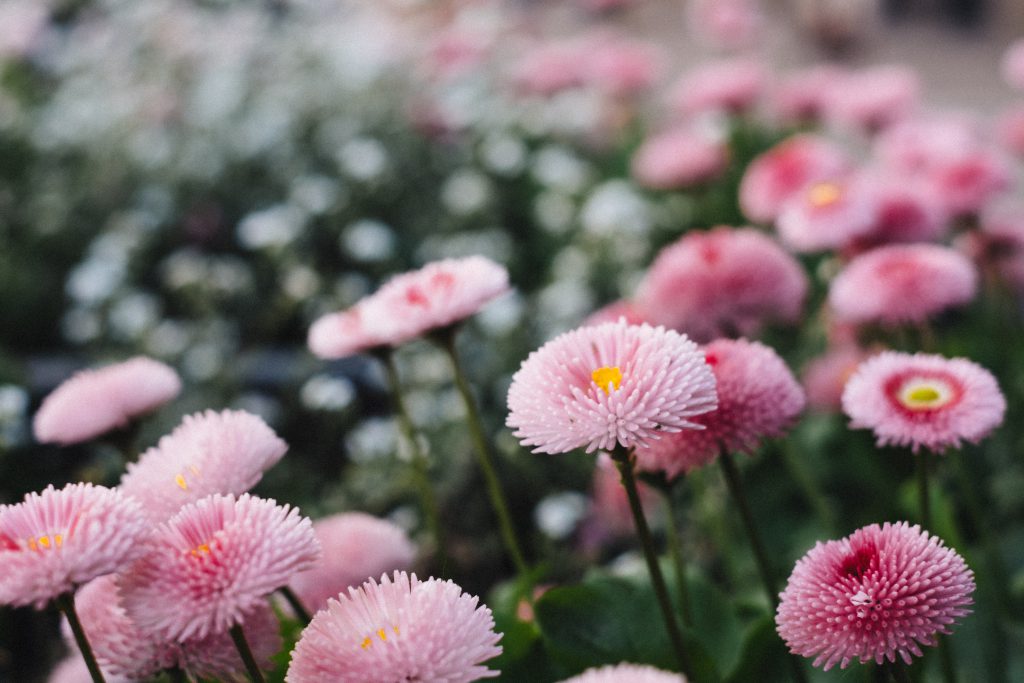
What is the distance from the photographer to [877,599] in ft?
1.93

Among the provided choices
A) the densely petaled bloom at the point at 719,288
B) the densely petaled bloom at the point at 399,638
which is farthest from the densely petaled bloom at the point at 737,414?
the densely petaled bloom at the point at 719,288

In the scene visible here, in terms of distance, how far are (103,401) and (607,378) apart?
584 millimetres

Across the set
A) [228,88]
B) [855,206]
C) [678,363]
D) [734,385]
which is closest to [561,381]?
[678,363]

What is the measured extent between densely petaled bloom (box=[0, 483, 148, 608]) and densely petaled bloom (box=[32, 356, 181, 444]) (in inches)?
12.9

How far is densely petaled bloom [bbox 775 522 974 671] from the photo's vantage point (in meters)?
0.59

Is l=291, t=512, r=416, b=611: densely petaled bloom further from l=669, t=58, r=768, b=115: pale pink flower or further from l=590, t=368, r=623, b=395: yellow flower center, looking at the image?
l=669, t=58, r=768, b=115: pale pink flower

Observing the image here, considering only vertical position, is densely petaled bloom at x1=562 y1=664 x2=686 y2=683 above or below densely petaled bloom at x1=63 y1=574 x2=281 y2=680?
below

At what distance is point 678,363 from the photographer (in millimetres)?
622

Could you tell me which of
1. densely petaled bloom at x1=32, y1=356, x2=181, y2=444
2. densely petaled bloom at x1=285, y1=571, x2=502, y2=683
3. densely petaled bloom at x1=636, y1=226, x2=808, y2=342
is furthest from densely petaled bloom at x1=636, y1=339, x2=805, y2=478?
densely petaled bloom at x1=32, y1=356, x2=181, y2=444

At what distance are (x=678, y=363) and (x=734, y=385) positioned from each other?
16 centimetres

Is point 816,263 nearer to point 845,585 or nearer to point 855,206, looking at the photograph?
point 855,206

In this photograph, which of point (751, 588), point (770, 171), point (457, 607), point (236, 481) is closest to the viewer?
point (457, 607)

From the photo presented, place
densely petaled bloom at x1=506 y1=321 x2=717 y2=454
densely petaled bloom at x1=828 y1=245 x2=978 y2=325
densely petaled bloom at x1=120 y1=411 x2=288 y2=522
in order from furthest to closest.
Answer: densely petaled bloom at x1=828 y1=245 x2=978 y2=325, densely petaled bloom at x1=120 y1=411 x2=288 y2=522, densely petaled bloom at x1=506 y1=321 x2=717 y2=454

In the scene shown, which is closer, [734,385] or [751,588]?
[734,385]
